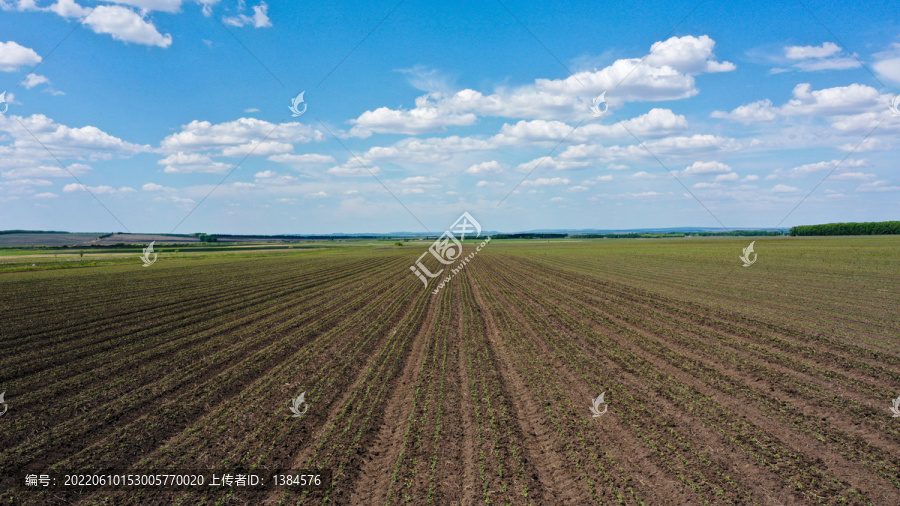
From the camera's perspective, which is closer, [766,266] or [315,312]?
[315,312]

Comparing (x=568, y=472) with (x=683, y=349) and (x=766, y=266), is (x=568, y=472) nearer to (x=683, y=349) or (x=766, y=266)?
(x=683, y=349)

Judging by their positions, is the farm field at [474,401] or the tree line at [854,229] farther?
the tree line at [854,229]

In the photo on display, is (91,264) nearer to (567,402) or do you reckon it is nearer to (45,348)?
(45,348)

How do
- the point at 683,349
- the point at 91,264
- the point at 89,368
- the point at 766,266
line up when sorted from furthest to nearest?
the point at 91,264, the point at 766,266, the point at 683,349, the point at 89,368

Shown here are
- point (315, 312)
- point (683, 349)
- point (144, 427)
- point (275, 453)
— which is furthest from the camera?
point (315, 312)

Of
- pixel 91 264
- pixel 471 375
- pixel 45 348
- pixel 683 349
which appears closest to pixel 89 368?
pixel 45 348

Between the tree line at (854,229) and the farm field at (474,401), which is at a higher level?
the tree line at (854,229)

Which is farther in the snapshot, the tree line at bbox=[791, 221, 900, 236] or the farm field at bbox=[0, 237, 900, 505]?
the tree line at bbox=[791, 221, 900, 236]

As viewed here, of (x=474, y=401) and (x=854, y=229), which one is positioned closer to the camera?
(x=474, y=401)
